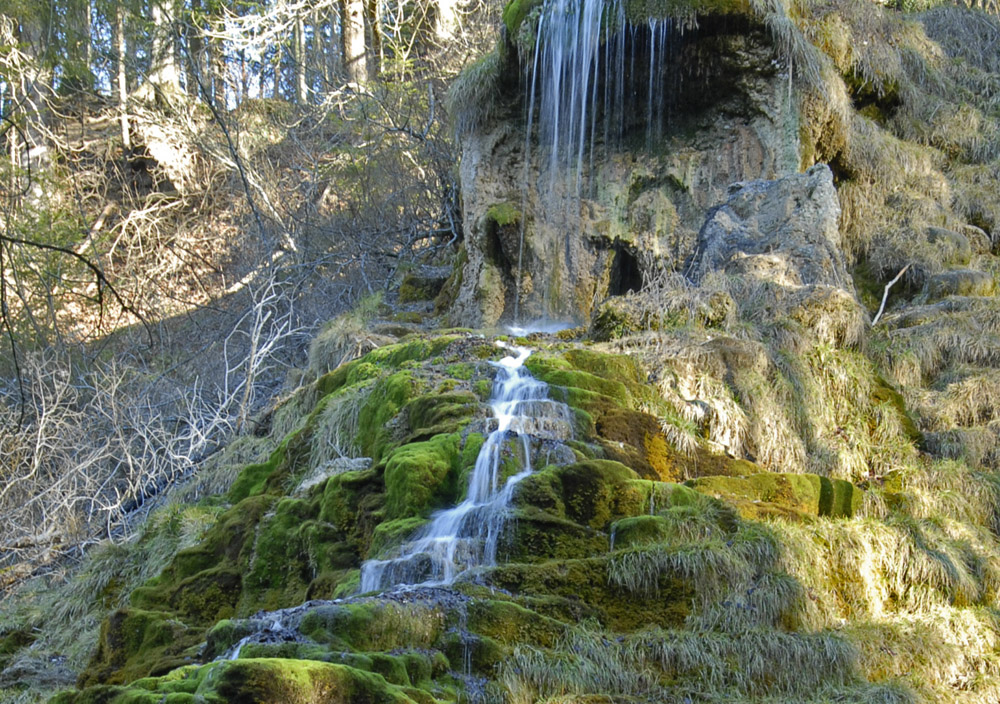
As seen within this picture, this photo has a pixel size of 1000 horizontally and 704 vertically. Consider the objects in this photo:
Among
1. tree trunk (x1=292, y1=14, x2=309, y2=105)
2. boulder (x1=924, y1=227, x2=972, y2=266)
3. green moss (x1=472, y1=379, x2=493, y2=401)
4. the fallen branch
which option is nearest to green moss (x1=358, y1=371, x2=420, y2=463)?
green moss (x1=472, y1=379, x2=493, y2=401)

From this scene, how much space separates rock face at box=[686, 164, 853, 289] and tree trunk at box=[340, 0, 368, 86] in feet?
27.3

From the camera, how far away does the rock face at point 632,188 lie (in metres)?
11.1

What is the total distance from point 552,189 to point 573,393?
16.6 ft

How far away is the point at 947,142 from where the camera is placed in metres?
13.4

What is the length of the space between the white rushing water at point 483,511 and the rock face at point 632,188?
4.23 m

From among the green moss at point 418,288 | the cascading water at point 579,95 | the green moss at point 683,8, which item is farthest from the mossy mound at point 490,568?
the green moss at point 418,288

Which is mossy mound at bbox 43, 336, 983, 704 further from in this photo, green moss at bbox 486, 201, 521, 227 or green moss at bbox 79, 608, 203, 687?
green moss at bbox 486, 201, 521, 227

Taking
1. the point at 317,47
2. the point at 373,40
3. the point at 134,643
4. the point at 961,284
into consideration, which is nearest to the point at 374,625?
the point at 134,643

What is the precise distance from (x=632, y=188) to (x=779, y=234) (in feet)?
6.91

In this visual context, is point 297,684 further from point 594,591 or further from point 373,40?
point 373,40

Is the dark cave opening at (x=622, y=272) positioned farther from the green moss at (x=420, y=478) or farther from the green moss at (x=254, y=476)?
the green moss at (x=420, y=478)

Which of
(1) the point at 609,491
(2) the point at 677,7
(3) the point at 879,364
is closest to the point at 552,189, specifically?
(2) the point at 677,7

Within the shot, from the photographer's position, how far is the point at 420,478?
247 inches

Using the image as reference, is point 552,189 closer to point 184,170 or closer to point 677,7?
point 677,7
